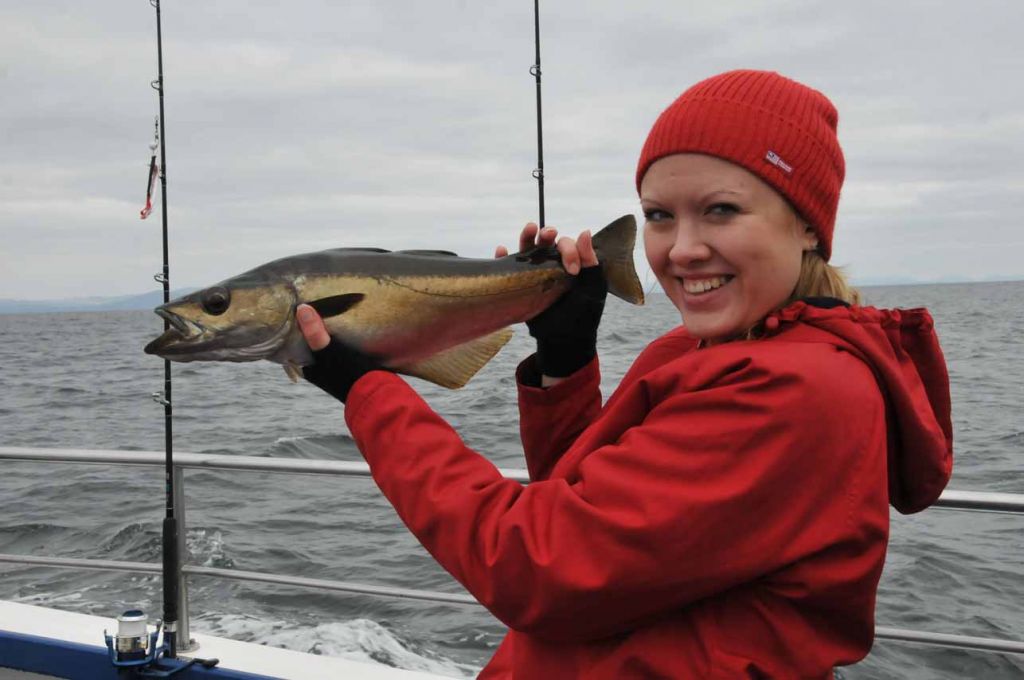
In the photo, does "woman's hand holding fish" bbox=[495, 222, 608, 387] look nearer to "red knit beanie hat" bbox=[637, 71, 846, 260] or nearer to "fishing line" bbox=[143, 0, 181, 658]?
"red knit beanie hat" bbox=[637, 71, 846, 260]

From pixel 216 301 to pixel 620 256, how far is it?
1.02 m

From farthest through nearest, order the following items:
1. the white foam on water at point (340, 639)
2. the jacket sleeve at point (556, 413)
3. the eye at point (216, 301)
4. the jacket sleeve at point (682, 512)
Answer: the white foam on water at point (340, 639) → the jacket sleeve at point (556, 413) → the eye at point (216, 301) → the jacket sleeve at point (682, 512)

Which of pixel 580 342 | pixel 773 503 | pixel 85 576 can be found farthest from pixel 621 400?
pixel 85 576

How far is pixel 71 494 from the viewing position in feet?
39.0

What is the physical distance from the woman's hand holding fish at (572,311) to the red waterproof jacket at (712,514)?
61 centimetres

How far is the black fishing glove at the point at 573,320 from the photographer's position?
95.3 inches

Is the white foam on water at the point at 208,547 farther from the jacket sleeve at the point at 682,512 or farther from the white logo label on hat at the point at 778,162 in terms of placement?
the white logo label on hat at the point at 778,162

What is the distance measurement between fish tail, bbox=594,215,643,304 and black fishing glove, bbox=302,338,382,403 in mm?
698

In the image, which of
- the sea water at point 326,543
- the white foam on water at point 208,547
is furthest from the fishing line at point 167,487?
the white foam on water at point 208,547

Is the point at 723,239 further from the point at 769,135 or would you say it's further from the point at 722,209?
the point at 769,135

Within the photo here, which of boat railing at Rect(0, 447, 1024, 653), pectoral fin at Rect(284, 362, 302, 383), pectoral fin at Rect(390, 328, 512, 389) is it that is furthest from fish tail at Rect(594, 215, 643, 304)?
boat railing at Rect(0, 447, 1024, 653)

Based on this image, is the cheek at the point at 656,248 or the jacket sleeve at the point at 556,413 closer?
the cheek at the point at 656,248

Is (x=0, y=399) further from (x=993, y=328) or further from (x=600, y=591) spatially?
(x=993, y=328)

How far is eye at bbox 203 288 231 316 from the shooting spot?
219cm
